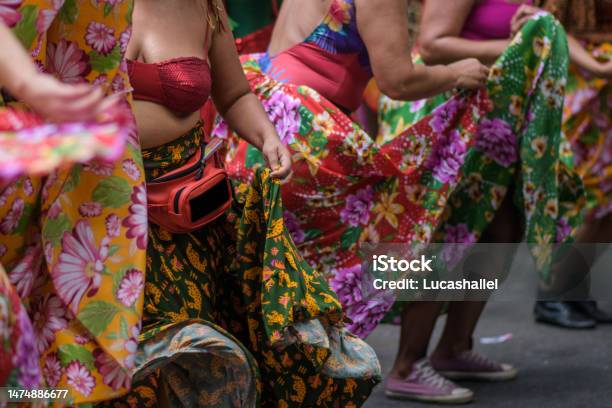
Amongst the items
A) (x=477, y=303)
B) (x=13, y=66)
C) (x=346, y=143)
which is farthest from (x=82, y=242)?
(x=477, y=303)

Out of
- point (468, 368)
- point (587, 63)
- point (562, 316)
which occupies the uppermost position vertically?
point (587, 63)

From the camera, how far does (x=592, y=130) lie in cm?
496

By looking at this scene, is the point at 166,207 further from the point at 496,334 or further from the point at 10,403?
the point at 496,334

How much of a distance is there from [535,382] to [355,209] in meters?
1.24

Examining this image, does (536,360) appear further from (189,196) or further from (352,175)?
(189,196)

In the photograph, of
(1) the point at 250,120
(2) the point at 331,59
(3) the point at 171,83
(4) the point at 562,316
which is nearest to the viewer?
(3) the point at 171,83

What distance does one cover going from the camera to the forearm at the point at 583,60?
4.64 meters

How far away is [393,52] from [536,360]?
1827mm

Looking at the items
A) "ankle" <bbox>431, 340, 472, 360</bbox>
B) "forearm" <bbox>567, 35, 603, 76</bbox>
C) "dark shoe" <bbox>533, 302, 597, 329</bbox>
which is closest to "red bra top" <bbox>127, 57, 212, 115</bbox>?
"ankle" <bbox>431, 340, 472, 360</bbox>

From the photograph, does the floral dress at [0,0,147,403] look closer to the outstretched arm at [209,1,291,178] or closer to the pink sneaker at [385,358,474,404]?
the outstretched arm at [209,1,291,178]

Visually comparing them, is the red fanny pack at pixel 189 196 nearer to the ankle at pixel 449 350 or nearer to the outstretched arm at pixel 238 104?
the outstretched arm at pixel 238 104

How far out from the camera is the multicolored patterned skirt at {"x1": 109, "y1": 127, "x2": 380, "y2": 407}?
102 inches

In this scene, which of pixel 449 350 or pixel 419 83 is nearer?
pixel 419 83

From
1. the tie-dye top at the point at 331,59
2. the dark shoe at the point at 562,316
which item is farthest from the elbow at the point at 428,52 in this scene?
the dark shoe at the point at 562,316
